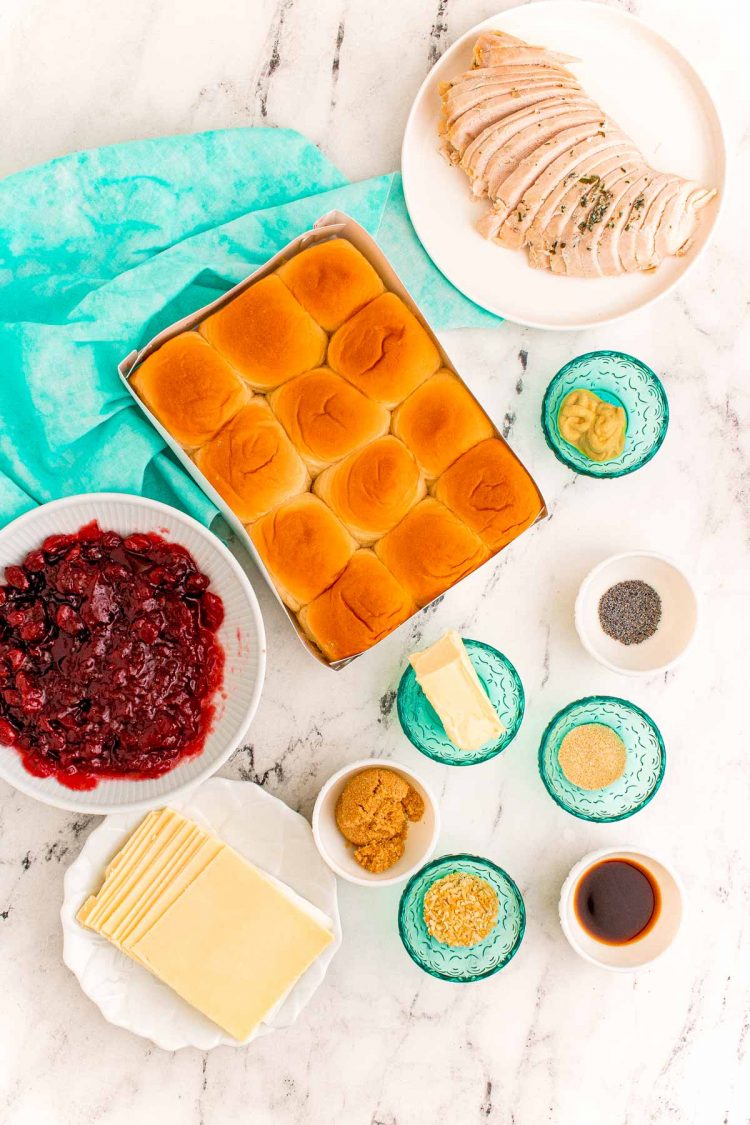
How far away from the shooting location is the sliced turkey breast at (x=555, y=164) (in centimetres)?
254

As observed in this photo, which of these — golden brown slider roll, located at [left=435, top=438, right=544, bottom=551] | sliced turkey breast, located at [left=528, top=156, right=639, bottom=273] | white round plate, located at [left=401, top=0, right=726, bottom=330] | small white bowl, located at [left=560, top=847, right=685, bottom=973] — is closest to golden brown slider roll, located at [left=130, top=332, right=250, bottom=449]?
golden brown slider roll, located at [left=435, top=438, right=544, bottom=551]

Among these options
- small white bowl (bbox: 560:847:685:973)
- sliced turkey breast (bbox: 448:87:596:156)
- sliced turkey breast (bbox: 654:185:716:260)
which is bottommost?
small white bowl (bbox: 560:847:685:973)

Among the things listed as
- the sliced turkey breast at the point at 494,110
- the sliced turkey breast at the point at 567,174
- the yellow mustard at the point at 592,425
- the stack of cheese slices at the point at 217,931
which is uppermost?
the sliced turkey breast at the point at 494,110

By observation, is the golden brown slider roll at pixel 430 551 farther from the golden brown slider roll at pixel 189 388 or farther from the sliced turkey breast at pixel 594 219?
the sliced turkey breast at pixel 594 219

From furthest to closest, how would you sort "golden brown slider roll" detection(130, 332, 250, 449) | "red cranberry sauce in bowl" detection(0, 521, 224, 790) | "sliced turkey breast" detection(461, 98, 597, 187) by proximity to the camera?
"sliced turkey breast" detection(461, 98, 597, 187) → "golden brown slider roll" detection(130, 332, 250, 449) → "red cranberry sauce in bowl" detection(0, 521, 224, 790)

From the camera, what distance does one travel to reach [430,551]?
2459 mm

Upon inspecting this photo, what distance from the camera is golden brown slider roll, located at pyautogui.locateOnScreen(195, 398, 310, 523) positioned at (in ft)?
8.03

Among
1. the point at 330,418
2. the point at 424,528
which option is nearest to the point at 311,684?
the point at 424,528

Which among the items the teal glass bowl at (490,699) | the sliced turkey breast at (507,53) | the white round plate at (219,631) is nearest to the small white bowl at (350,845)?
the teal glass bowl at (490,699)

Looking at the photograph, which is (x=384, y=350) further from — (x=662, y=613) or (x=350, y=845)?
(x=350, y=845)

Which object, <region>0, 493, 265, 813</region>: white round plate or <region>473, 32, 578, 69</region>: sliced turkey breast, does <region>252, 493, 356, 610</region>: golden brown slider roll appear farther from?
<region>473, 32, 578, 69</region>: sliced turkey breast

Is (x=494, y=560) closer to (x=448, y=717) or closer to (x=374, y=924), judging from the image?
(x=448, y=717)

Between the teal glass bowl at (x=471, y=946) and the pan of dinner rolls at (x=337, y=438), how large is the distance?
781 millimetres

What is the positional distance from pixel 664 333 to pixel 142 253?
5.67 ft
